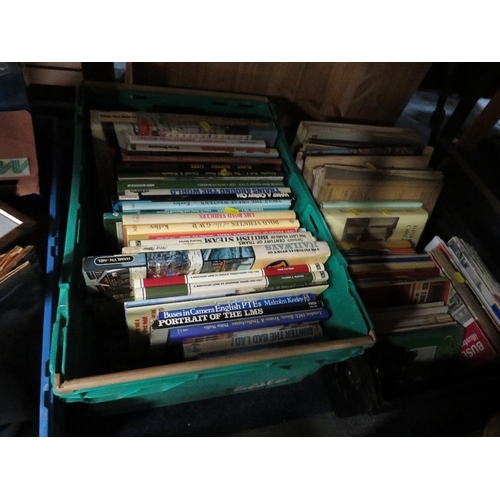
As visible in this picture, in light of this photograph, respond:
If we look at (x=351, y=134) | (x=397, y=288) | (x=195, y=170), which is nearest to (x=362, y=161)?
(x=351, y=134)

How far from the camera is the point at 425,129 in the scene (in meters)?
1.97

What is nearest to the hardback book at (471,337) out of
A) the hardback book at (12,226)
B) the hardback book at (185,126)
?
the hardback book at (185,126)

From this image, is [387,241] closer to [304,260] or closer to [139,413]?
[304,260]

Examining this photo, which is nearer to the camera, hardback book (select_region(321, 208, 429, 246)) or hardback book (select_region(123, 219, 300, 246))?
hardback book (select_region(123, 219, 300, 246))

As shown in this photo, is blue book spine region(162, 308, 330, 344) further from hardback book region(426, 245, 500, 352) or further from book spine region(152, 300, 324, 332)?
hardback book region(426, 245, 500, 352)

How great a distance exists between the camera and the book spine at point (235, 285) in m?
0.80

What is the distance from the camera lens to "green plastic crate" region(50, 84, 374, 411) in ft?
2.20

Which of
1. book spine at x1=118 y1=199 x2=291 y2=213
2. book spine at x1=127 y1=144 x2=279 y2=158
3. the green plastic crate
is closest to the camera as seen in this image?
the green plastic crate

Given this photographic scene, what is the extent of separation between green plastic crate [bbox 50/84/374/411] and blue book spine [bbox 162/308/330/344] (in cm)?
8

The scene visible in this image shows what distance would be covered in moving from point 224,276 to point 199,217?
0.16 meters

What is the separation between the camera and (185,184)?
96 cm

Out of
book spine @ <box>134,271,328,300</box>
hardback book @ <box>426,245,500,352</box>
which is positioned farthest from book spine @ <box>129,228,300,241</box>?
hardback book @ <box>426,245,500,352</box>

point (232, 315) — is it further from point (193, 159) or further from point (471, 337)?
point (471, 337)

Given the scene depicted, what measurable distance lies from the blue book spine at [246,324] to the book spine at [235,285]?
7 cm
